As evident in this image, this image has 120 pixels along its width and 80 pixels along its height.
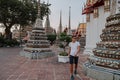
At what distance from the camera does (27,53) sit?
11.1 metres

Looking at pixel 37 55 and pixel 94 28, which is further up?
pixel 94 28

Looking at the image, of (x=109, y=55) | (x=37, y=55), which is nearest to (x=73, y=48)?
(x=109, y=55)

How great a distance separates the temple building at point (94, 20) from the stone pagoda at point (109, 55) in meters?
4.88

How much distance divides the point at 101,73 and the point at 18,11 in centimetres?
2057

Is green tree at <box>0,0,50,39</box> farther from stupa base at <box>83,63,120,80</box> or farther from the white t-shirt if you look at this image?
stupa base at <box>83,63,120,80</box>

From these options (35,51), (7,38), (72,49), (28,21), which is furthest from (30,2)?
(72,49)

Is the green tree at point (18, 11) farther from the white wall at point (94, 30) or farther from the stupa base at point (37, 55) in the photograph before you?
the stupa base at point (37, 55)

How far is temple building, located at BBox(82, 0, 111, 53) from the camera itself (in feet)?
35.3

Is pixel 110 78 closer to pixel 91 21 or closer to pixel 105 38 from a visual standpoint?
pixel 105 38

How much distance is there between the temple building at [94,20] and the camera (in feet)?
35.3

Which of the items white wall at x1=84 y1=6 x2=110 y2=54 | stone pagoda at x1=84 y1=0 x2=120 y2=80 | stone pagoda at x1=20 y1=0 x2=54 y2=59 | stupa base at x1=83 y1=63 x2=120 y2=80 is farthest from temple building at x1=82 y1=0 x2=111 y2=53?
stupa base at x1=83 y1=63 x2=120 y2=80

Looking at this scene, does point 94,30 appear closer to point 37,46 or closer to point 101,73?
point 37,46

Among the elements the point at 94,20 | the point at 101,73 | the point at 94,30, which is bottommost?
the point at 101,73

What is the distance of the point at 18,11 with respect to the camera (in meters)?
24.0
